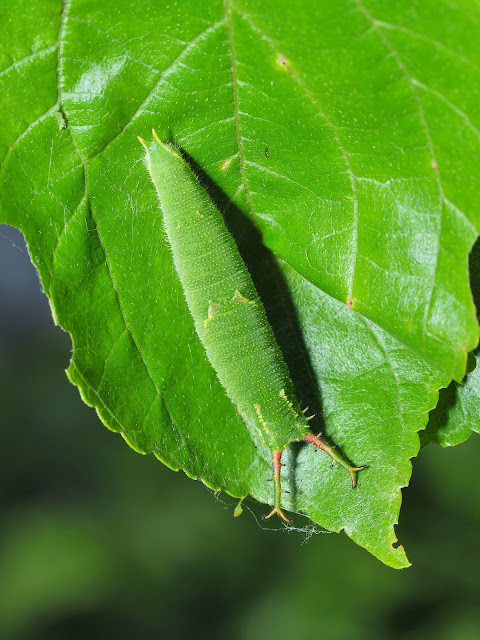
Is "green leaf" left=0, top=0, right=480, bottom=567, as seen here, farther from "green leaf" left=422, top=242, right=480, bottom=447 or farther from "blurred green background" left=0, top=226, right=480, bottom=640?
"blurred green background" left=0, top=226, right=480, bottom=640

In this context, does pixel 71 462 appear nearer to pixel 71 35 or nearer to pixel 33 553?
pixel 33 553

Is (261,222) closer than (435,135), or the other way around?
(435,135)

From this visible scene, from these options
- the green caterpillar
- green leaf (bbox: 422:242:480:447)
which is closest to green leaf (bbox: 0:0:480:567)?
the green caterpillar

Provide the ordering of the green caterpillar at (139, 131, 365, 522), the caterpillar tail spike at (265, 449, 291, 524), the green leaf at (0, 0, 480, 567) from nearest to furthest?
1. the green leaf at (0, 0, 480, 567)
2. the green caterpillar at (139, 131, 365, 522)
3. the caterpillar tail spike at (265, 449, 291, 524)

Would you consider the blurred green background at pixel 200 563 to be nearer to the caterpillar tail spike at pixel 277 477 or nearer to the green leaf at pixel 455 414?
the green leaf at pixel 455 414

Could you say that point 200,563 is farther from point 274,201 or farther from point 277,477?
point 274,201

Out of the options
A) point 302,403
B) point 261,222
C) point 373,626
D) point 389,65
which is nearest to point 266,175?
point 261,222

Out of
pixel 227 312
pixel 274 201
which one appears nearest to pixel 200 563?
pixel 227 312
